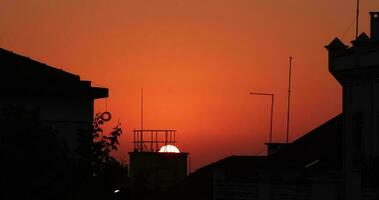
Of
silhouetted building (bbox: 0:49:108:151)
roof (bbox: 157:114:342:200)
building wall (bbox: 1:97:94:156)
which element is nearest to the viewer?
roof (bbox: 157:114:342:200)

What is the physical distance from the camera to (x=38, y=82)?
1522 inches

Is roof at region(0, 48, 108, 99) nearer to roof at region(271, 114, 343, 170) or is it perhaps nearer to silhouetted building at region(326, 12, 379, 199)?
roof at region(271, 114, 343, 170)

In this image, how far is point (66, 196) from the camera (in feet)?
84.1

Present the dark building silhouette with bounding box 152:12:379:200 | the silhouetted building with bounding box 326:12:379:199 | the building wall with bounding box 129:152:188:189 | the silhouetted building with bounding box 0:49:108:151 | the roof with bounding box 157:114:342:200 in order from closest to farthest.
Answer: the dark building silhouette with bounding box 152:12:379:200
the silhouetted building with bounding box 326:12:379:199
the roof with bounding box 157:114:342:200
the silhouetted building with bounding box 0:49:108:151
the building wall with bounding box 129:152:188:189

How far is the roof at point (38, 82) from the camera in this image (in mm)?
38156

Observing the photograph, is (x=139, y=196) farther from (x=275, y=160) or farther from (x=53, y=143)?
(x=275, y=160)

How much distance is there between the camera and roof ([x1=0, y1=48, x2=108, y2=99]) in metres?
38.2

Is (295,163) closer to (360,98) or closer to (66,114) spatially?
(360,98)

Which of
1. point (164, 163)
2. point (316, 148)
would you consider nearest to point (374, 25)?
point (316, 148)

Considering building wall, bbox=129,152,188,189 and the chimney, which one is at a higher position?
the chimney

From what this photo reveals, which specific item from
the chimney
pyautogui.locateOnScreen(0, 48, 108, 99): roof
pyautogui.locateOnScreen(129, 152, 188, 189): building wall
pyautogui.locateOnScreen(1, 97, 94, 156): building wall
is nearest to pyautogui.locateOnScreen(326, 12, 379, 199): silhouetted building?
the chimney

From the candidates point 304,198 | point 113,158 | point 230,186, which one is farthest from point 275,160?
point 113,158

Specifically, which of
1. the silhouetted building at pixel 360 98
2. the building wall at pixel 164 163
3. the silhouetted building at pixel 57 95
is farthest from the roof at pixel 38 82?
the building wall at pixel 164 163

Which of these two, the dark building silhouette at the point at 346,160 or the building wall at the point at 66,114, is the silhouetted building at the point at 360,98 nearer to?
the dark building silhouette at the point at 346,160
